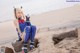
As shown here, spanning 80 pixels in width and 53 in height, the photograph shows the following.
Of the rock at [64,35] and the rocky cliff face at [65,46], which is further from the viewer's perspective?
the rock at [64,35]

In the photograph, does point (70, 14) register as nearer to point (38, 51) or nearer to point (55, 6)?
point (55, 6)

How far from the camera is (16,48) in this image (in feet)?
21.8

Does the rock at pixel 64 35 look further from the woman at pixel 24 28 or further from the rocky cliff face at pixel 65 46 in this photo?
the woman at pixel 24 28

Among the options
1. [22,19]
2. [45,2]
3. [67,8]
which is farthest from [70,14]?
[22,19]

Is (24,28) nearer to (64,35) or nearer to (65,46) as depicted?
(65,46)

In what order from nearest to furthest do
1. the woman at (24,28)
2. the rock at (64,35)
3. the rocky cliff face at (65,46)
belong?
the rocky cliff face at (65,46) → the woman at (24,28) → the rock at (64,35)

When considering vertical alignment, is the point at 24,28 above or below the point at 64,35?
above

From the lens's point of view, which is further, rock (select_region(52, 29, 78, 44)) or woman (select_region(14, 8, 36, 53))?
rock (select_region(52, 29, 78, 44))

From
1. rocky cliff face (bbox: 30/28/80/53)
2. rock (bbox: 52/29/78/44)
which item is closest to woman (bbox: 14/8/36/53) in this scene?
rocky cliff face (bbox: 30/28/80/53)

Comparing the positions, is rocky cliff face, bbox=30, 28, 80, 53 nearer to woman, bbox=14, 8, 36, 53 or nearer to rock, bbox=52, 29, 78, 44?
rock, bbox=52, 29, 78, 44

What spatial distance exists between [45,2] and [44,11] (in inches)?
24.8

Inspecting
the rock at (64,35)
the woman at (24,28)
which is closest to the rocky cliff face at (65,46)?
the rock at (64,35)

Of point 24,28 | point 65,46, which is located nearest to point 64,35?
point 65,46

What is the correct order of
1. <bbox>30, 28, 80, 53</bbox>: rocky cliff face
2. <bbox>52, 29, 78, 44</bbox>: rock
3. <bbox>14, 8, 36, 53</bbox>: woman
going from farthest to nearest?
<bbox>52, 29, 78, 44</bbox>: rock
<bbox>14, 8, 36, 53</bbox>: woman
<bbox>30, 28, 80, 53</bbox>: rocky cliff face
